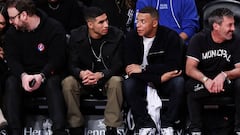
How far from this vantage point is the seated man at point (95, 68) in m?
6.39

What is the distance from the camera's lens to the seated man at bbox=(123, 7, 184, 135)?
6.29 meters

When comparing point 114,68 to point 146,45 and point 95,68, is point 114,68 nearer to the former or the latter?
point 95,68

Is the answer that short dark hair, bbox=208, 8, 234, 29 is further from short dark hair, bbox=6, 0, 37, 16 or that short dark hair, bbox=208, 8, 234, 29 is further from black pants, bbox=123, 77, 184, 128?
short dark hair, bbox=6, 0, 37, 16

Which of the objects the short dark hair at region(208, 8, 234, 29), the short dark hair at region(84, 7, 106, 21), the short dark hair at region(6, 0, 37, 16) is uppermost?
the short dark hair at region(6, 0, 37, 16)

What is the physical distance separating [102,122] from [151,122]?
70 centimetres

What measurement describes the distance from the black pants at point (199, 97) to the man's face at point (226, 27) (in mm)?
485

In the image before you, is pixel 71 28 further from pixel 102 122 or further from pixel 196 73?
pixel 196 73

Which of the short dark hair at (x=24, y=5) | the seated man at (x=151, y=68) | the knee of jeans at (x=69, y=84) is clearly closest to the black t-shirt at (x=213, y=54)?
the seated man at (x=151, y=68)

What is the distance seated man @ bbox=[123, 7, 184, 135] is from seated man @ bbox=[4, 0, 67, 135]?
72 centimetres

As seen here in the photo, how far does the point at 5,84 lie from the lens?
6.57 metres

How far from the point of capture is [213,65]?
6383mm

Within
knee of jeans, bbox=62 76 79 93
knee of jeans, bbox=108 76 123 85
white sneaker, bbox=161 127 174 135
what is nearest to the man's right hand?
knee of jeans, bbox=62 76 79 93

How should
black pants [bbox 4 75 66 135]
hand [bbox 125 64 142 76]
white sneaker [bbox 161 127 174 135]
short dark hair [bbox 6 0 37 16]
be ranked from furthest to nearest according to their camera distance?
1. short dark hair [bbox 6 0 37 16]
2. hand [bbox 125 64 142 76]
3. black pants [bbox 4 75 66 135]
4. white sneaker [bbox 161 127 174 135]

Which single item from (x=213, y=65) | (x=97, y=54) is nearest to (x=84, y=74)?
(x=97, y=54)
